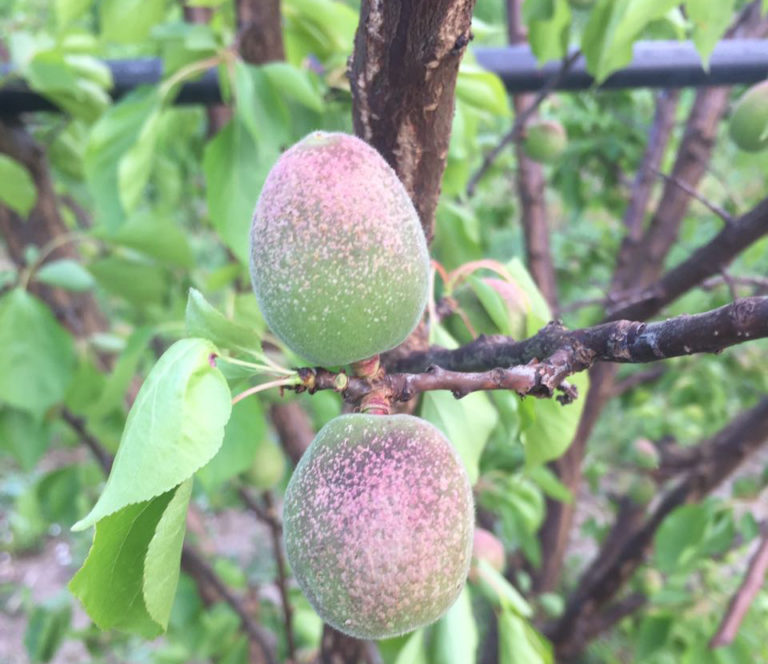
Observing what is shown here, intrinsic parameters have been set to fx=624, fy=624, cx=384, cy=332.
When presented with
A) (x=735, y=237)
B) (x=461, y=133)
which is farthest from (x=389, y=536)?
(x=735, y=237)

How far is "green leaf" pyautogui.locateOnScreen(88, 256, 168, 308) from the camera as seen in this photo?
1.30m

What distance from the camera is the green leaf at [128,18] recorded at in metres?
1.20

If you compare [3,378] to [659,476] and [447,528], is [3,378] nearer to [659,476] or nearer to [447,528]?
[447,528]

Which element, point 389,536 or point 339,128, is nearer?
point 389,536

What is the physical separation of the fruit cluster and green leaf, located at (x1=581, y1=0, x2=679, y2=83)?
20.7 inches

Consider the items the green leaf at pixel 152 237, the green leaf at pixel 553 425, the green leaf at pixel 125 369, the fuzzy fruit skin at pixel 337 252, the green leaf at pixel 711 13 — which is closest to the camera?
the fuzzy fruit skin at pixel 337 252

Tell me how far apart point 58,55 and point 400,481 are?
3.62 feet

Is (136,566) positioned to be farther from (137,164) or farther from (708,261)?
(708,261)

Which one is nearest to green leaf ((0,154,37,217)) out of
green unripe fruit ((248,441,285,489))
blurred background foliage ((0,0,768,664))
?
blurred background foliage ((0,0,768,664))

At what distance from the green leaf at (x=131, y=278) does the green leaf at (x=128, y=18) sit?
0.44 metres

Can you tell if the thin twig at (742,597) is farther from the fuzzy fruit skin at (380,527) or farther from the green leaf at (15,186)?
the green leaf at (15,186)

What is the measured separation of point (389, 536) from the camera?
0.42m

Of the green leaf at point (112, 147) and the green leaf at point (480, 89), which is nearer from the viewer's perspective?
the green leaf at point (480, 89)

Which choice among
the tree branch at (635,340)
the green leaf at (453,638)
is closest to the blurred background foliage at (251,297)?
the green leaf at (453,638)
